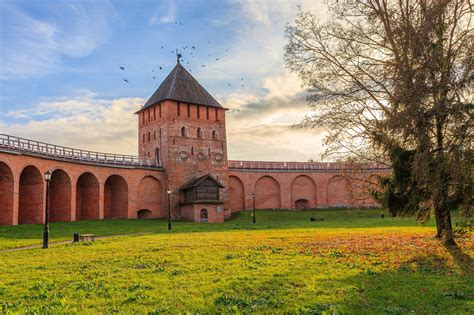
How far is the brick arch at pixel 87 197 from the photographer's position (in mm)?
37188

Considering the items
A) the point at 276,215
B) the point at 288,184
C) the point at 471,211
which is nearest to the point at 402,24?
the point at 471,211

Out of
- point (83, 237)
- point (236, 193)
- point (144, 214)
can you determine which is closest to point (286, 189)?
point (236, 193)

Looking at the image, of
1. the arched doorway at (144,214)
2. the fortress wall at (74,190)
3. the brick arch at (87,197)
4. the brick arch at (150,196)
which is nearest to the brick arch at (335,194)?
the fortress wall at (74,190)

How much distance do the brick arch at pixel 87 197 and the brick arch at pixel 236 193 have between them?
15.7 meters

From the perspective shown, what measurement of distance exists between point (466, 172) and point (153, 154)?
3642cm

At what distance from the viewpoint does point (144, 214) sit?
4166cm

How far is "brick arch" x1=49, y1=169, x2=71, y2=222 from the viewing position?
1330 inches

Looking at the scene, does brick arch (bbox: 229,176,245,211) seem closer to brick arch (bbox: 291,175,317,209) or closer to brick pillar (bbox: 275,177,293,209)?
brick pillar (bbox: 275,177,293,209)

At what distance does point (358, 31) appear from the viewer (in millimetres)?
15578

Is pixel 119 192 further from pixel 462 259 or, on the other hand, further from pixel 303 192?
pixel 462 259

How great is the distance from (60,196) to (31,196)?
357 cm

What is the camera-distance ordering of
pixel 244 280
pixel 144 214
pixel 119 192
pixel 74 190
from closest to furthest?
pixel 244 280, pixel 74 190, pixel 119 192, pixel 144 214

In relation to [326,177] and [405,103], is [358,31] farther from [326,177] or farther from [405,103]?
[326,177]

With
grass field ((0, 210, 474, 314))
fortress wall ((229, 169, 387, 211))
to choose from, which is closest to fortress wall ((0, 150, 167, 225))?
fortress wall ((229, 169, 387, 211))
